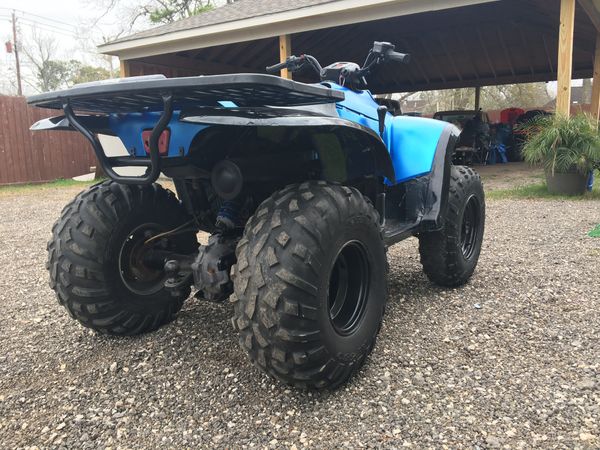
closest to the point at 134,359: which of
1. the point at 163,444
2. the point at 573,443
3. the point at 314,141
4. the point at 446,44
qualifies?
the point at 163,444

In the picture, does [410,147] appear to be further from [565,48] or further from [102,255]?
[565,48]

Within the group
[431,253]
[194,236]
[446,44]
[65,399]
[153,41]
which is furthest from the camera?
[446,44]

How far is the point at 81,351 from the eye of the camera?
2.74 meters

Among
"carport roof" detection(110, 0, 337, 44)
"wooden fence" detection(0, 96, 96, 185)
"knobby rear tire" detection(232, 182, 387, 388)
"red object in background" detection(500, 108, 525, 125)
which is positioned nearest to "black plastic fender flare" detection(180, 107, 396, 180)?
"knobby rear tire" detection(232, 182, 387, 388)

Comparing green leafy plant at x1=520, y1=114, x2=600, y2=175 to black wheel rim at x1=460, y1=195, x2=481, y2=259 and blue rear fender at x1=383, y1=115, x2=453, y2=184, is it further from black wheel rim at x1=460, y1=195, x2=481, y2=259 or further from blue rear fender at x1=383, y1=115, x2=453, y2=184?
blue rear fender at x1=383, y1=115, x2=453, y2=184

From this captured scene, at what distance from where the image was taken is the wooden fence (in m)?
12.9

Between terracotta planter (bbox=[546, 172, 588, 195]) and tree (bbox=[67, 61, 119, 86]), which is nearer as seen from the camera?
terracotta planter (bbox=[546, 172, 588, 195])

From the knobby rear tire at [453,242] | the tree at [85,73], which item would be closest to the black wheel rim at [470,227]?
the knobby rear tire at [453,242]

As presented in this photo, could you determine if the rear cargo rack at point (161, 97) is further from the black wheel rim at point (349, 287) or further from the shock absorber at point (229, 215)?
the black wheel rim at point (349, 287)

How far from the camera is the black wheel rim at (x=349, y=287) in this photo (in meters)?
2.41

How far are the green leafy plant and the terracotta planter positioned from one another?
90mm

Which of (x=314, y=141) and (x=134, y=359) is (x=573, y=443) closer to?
(x=314, y=141)

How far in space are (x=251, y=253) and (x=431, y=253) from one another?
6.18ft

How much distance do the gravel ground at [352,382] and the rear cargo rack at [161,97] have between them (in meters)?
0.98
